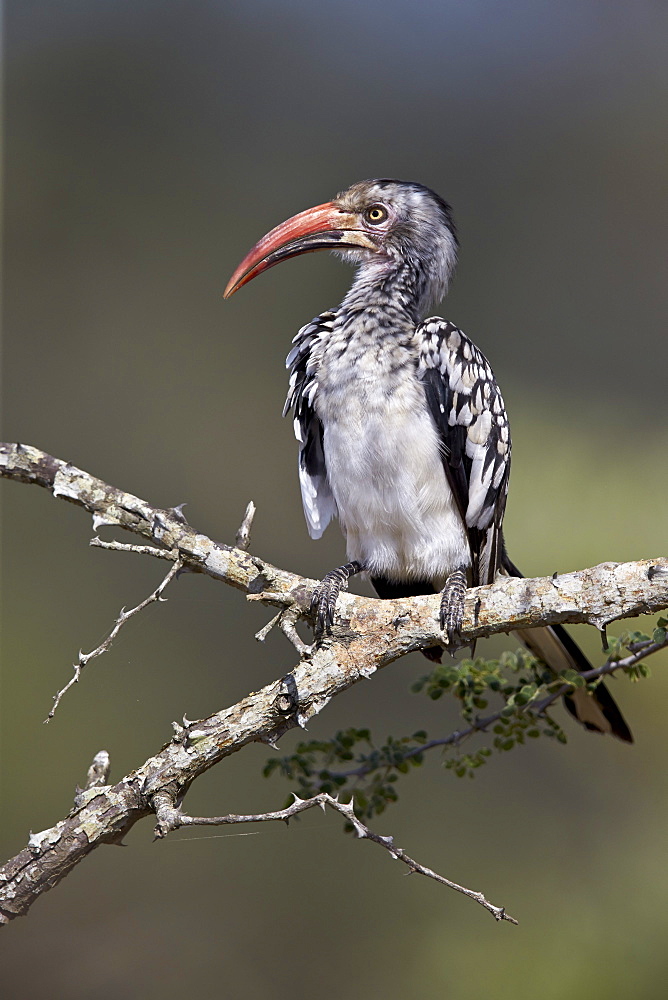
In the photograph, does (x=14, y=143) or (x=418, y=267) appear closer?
(x=418, y=267)

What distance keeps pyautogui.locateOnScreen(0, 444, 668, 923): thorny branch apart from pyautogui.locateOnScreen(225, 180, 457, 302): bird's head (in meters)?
0.81

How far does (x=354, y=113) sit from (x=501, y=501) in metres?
5.32

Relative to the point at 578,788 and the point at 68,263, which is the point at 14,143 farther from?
the point at 578,788

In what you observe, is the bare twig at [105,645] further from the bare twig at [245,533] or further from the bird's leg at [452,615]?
the bird's leg at [452,615]

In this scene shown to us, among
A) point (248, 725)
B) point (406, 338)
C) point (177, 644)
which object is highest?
point (177, 644)

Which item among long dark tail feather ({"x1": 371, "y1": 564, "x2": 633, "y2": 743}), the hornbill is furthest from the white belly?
long dark tail feather ({"x1": 371, "y1": 564, "x2": 633, "y2": 743})

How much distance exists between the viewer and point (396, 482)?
167 cm

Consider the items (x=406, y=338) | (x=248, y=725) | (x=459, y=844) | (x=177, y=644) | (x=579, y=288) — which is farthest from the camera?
(x=579, y=288)

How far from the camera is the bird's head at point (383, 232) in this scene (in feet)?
6.17

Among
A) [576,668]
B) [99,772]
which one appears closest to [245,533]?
[99,772]

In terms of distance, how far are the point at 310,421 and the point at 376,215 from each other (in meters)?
0.49

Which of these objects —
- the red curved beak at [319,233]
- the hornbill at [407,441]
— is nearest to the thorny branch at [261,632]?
the hornbill at [407,441]

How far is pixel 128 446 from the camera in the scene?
15.4 feet

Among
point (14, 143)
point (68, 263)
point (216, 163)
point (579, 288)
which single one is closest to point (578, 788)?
point (579, 288)
